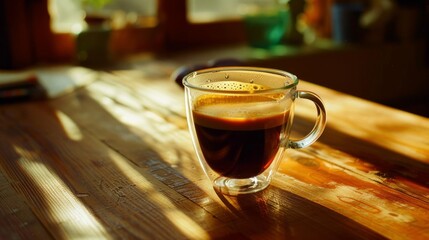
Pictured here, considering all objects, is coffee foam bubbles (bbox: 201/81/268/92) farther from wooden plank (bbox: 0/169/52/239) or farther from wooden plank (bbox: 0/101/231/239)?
wooden plank (bbox: 0/169/52/239)

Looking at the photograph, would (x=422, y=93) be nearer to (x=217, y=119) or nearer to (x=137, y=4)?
(x=137, y=4)

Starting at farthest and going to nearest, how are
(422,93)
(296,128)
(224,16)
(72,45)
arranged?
(422,93) < (224,16) < (72,45) < (296,128)

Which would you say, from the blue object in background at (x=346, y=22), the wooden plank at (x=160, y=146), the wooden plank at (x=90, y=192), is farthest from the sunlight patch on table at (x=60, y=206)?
the blue object in background at (x=346, y=22)

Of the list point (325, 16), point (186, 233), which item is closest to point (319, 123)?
point (186, 233)

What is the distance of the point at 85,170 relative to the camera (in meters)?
0.92

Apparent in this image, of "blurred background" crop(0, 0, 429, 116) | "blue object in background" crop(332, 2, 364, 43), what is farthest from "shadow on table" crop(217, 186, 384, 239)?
"blue object in background" crop(332, 2, 364, 43)

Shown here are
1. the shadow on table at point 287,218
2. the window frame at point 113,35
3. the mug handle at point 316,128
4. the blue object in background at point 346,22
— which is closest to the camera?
the shadow on table at point 287,218

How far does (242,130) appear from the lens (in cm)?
77

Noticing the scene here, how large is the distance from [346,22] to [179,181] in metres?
1.70

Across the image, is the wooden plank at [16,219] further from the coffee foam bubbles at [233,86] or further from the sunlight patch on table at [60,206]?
the coffee foam bubbles at [233,86]

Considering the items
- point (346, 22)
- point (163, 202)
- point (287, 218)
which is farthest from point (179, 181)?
point (346, 22)

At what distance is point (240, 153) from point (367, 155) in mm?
303

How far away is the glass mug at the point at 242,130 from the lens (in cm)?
77

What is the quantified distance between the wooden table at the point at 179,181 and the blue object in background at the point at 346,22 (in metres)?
1.16
